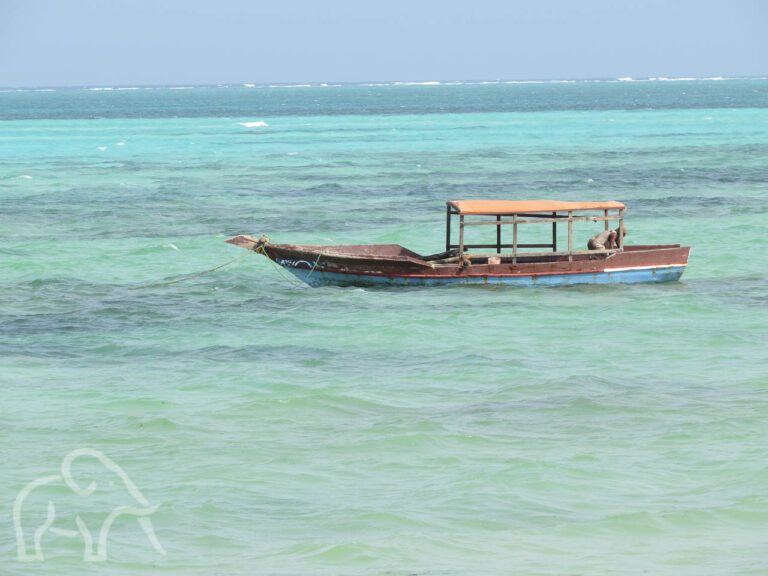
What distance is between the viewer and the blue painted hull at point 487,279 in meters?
22.0

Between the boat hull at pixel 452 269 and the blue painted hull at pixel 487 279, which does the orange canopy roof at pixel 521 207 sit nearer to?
the boat hull at pixel 452 269

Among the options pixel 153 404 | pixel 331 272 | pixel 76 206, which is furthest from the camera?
pixel 76 206

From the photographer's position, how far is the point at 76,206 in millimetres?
38844

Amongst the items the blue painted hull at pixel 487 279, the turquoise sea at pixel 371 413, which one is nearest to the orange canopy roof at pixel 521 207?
the blue painted hull at pixel 487 279

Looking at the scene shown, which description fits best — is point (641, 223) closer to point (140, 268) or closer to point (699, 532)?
point (140, 268)

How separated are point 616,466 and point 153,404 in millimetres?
6161

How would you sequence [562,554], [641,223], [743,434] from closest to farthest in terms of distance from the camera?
[562,554] → [743,434] → [641,223]

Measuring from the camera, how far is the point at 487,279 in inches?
867

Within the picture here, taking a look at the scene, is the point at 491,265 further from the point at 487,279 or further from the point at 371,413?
the point at 371,413

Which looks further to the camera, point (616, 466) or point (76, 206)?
point (76, 206)

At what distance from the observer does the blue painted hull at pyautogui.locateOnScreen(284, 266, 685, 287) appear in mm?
22016

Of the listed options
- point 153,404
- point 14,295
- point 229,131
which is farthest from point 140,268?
point 229,131

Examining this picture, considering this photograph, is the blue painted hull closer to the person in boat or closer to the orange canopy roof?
the person in boat

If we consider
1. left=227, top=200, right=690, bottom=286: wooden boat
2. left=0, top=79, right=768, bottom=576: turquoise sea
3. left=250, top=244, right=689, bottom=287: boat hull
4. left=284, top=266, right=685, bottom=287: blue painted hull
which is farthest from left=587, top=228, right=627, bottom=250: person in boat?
left=0, top=79, right=768, bottom=576: turquoise sea
